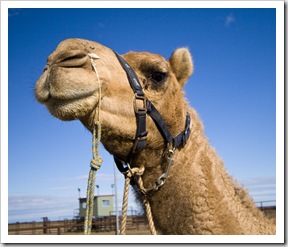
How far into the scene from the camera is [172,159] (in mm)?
2949

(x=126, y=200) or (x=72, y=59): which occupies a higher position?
(x=72, y=59)

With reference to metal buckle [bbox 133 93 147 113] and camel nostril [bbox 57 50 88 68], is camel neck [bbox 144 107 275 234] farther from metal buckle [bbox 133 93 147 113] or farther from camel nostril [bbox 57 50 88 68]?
camel nostril [bbox 57 50 88 68]

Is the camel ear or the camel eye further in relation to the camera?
the camel ear

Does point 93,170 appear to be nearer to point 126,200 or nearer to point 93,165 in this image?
point 93,165

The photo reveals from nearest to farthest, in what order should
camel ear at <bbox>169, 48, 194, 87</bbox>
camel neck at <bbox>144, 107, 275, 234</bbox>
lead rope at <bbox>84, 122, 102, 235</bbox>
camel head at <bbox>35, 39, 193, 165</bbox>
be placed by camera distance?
camel head at <bbox>35, 39, 193, 165</bbox> → lead rope at <bbox>84, 122, 102, 235</bbox> → camel neck at <bbox>144, 107, 275, 234</bbox> → camel ear at <bbox>169, 48, 194, 87</bbox>

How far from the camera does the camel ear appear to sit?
326 centimetres

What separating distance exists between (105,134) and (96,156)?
0.70 ft

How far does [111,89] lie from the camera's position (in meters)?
2.62

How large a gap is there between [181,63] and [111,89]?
870 millimetres

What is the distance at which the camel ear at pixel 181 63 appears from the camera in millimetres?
3263

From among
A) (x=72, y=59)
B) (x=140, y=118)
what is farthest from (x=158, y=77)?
(x=72, y=59)

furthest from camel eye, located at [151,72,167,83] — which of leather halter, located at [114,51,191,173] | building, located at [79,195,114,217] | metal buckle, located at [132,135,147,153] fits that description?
building, located at [79,195,114,217]

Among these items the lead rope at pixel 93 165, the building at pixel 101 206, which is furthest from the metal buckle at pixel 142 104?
the building at pixel 101 206

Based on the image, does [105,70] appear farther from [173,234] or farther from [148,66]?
[173,234]
